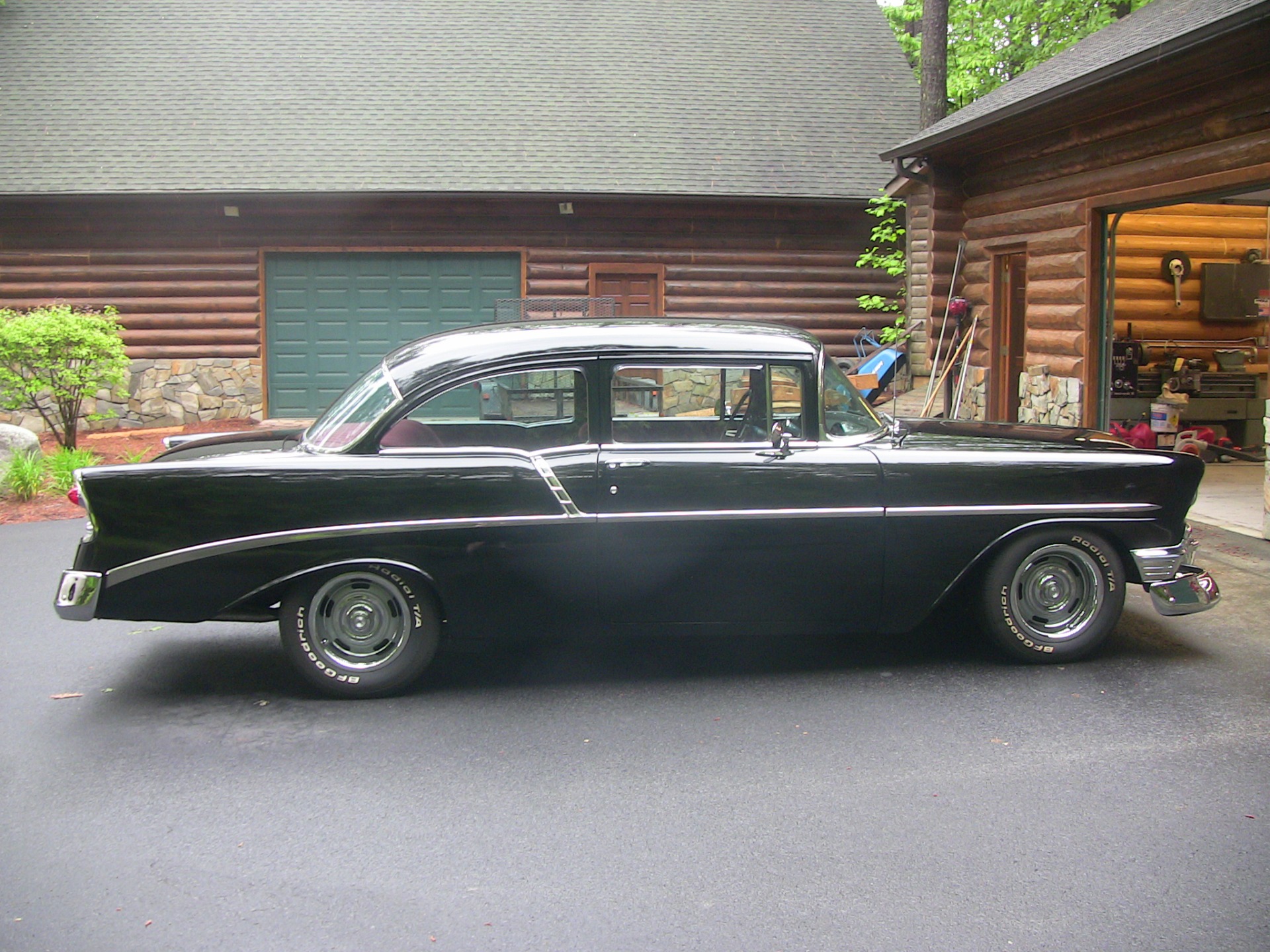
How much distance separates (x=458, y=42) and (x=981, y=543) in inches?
655

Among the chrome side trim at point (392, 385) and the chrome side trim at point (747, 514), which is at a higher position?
the chrome side trim at point (392, 385)

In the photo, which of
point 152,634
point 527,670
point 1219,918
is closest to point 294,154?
point 152,634

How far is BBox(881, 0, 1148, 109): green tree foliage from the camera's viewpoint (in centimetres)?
2058

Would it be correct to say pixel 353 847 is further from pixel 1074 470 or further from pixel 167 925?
pixel 1074 470

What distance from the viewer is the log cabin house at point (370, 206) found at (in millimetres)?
16000

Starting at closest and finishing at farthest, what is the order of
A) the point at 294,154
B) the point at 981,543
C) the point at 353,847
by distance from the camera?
the point at 353,847
the point at 981,543
the point at 294,154

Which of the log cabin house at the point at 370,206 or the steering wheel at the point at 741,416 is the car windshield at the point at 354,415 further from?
the log cabin house at the point at 370,206

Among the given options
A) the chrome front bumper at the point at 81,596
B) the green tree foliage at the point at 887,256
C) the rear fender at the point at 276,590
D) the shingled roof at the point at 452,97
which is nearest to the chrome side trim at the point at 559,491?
the rear fender at the point at 276,590

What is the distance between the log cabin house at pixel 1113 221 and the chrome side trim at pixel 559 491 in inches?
210

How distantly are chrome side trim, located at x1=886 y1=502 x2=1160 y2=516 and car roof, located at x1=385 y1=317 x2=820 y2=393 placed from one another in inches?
32.7

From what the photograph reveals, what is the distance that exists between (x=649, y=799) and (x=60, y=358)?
10.5m

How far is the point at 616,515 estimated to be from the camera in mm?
4922

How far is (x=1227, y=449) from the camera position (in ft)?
40.1

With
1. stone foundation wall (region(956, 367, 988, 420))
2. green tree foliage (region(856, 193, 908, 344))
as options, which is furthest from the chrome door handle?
green tree foliage (region(856, 193, 908, 344))
